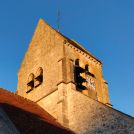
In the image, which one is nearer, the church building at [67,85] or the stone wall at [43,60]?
the church building at [67,85]

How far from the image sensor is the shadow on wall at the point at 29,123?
15.6 meters

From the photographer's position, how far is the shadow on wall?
51.3 ft

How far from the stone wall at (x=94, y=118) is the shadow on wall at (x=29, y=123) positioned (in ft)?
2.84

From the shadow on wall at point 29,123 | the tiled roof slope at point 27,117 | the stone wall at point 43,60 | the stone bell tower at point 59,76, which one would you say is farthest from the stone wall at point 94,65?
the shadow on wall at point 29,123

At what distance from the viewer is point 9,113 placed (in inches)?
636

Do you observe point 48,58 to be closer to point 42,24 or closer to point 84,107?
point 42,24

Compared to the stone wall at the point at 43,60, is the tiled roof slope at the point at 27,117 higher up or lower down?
lower down

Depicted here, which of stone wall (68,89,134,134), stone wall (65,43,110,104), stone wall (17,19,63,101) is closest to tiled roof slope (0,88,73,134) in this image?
stone wall (68,89,134,134)

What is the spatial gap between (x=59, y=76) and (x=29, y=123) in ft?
16.0

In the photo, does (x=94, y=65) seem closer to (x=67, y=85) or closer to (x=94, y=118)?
(x=67, y=85)

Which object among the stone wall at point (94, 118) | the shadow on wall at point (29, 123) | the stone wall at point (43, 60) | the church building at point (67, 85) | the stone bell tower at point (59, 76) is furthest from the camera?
the stone wall at point (43, 60)

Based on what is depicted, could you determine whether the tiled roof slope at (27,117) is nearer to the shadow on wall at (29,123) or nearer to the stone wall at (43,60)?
the shadow on wall at (29,123)

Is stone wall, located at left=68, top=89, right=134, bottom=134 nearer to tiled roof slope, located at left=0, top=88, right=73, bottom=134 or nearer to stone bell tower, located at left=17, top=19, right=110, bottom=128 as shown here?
stone bell tower, located at left=17, top=19, right=110, bottom=128

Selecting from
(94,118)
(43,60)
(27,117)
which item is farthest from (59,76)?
(27,117)
